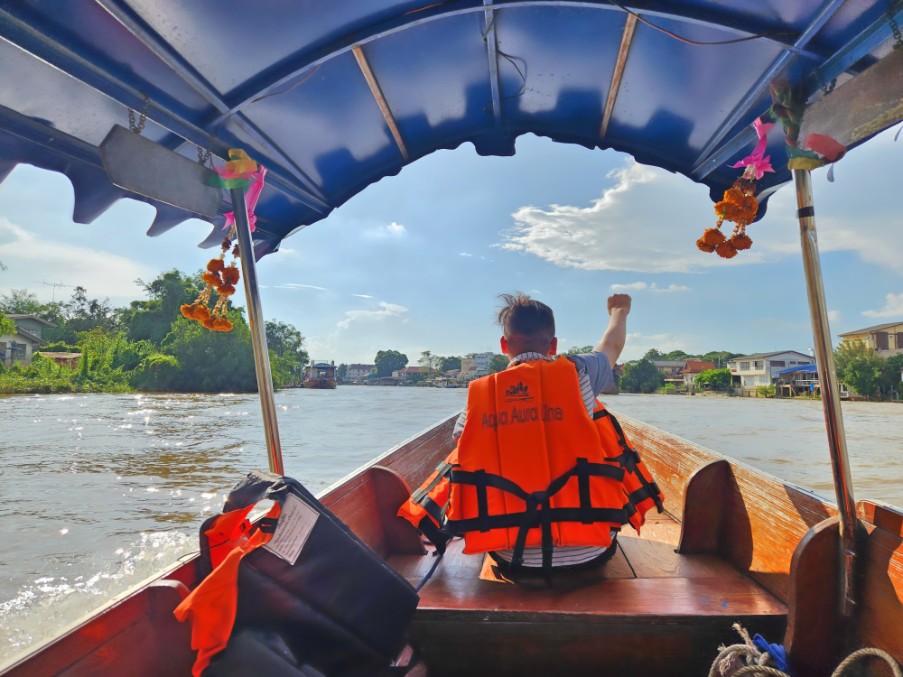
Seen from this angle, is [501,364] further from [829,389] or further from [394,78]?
[829,389]

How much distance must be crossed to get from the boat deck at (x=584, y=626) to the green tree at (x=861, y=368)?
45105mm

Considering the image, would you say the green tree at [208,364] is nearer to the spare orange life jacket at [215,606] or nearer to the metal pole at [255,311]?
the metal pole at [255,311]

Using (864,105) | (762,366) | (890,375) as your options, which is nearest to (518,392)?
(864,105)

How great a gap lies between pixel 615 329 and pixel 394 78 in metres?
1.19

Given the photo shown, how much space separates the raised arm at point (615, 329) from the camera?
74.4 inches

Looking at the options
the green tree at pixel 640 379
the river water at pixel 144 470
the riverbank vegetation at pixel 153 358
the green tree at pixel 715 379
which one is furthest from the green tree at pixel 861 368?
the riverbank vegetation at pixel 153 358

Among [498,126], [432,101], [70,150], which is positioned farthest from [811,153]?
[70,150]

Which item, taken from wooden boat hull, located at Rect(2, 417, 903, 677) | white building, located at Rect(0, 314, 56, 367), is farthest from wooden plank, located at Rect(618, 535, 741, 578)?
white building, located at Rect(0, 314, 56, 367)

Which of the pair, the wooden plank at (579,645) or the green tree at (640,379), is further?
the green tree at (640,379)

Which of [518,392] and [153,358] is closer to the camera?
[518,392]

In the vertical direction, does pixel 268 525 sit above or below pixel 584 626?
above

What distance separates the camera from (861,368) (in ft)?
127

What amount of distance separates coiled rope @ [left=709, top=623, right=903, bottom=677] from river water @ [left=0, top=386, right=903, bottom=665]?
4.45 feet

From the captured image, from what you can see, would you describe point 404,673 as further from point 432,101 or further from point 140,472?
point 140,472
